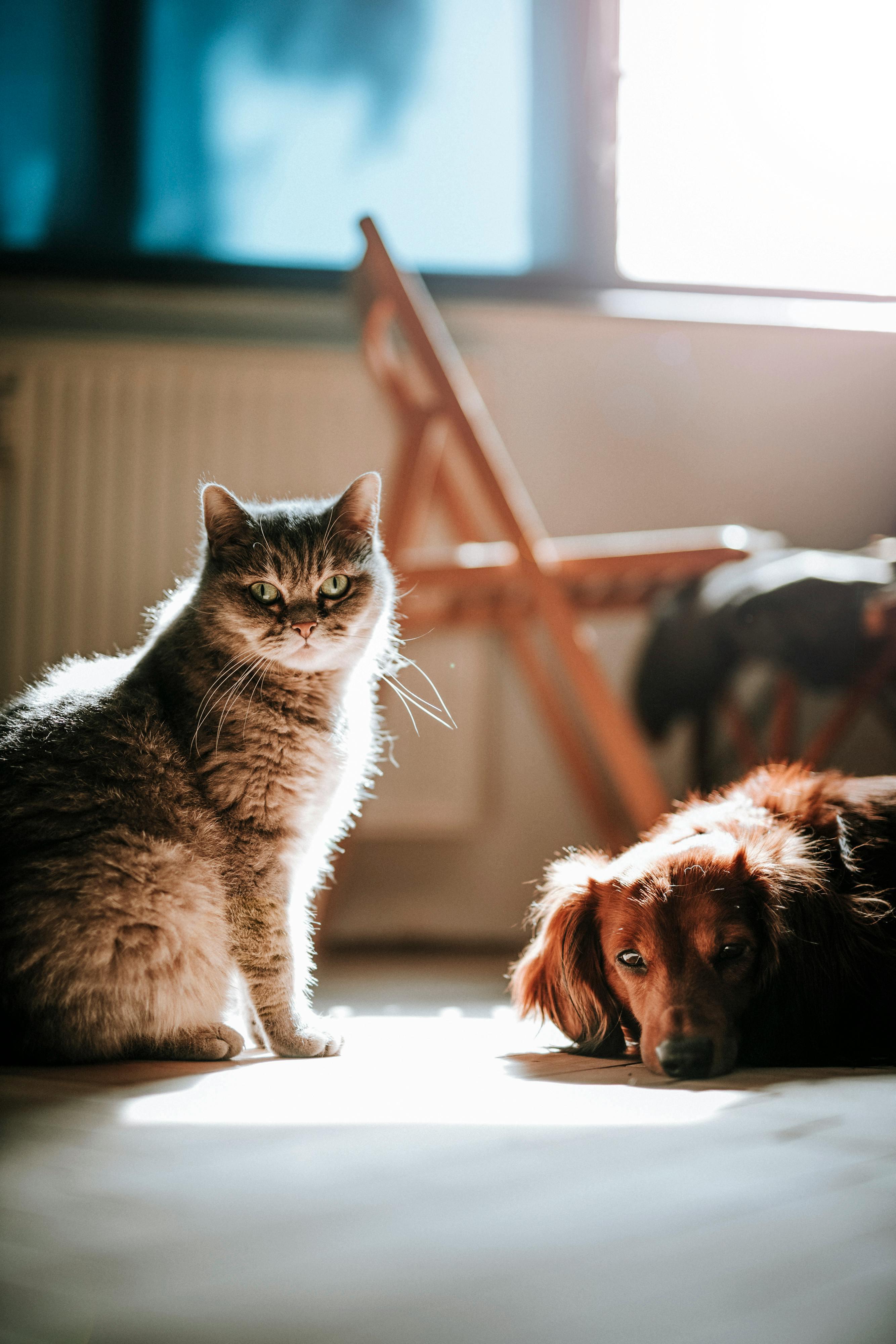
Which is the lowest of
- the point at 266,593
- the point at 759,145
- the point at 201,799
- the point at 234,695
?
the point at 201,799

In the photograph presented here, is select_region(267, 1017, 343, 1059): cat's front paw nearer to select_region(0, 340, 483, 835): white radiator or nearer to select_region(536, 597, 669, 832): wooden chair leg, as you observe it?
select_region(536, 597, 669, 832): wooden chair leg

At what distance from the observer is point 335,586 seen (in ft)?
3.91

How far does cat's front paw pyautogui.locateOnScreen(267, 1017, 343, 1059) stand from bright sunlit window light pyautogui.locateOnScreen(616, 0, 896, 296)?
7.24ft

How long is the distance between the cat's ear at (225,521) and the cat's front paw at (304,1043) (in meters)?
0.51

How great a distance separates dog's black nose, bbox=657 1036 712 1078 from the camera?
917 millimetres

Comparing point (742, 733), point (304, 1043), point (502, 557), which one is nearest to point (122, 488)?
point (502, 557)

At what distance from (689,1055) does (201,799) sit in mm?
515

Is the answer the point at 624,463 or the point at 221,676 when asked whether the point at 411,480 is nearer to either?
the point at 221,676

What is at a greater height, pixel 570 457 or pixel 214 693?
pixel 570 457

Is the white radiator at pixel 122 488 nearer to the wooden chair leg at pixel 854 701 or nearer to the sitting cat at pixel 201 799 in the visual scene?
the wooden chair leg at pixel 854 701

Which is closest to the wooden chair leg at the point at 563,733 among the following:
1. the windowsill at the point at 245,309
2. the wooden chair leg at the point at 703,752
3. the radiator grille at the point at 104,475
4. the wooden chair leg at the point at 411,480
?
the wooden chair leg at the point at 703,752

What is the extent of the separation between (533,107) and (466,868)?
1.88 metres

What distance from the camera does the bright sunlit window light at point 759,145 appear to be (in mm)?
2607

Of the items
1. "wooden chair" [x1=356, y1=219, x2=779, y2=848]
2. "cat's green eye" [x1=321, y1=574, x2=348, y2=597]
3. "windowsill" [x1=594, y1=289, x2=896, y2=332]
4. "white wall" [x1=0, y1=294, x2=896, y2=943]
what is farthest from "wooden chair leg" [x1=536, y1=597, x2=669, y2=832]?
"windowsill" [x1=594, y1=289, x2=896, y2=332]
